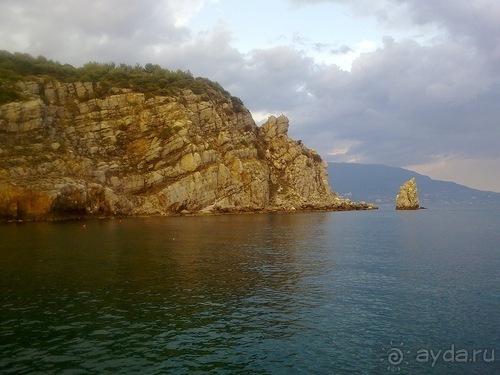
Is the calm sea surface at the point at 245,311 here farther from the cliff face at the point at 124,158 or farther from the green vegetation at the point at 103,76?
the green vegetation at the point at 103,76

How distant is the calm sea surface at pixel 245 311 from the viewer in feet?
72.9

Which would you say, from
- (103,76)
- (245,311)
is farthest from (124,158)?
(245,311)

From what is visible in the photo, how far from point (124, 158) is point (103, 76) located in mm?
42109

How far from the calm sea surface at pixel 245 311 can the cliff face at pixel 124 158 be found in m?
61.5

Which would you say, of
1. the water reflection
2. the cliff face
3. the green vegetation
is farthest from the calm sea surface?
the green vegetation

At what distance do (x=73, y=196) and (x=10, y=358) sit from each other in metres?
104

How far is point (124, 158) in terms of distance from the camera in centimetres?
14588

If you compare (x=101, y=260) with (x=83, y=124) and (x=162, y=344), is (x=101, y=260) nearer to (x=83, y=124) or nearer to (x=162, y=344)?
(x=162, y=344)

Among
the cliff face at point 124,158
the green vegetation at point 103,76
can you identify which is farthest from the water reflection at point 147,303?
the green vegetation at point 103,76

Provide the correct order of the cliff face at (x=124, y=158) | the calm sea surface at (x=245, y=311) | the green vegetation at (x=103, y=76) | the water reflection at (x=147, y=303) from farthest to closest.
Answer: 1. the green vegetation at (x=103, y=76)
2. the cliff face at (x=124, y=158)
3. the water reflection at (x=147, y=303)
4. the calm sea surface at (x=245, y=311)

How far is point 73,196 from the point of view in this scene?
117000mm

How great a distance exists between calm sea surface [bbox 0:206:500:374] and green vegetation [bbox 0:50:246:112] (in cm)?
10687

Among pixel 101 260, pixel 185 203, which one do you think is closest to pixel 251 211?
Result: pixel 185 203

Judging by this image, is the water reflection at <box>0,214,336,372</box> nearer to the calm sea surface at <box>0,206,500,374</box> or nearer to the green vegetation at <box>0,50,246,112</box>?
the calm sea surface at <box>0,206,500,374</box>
